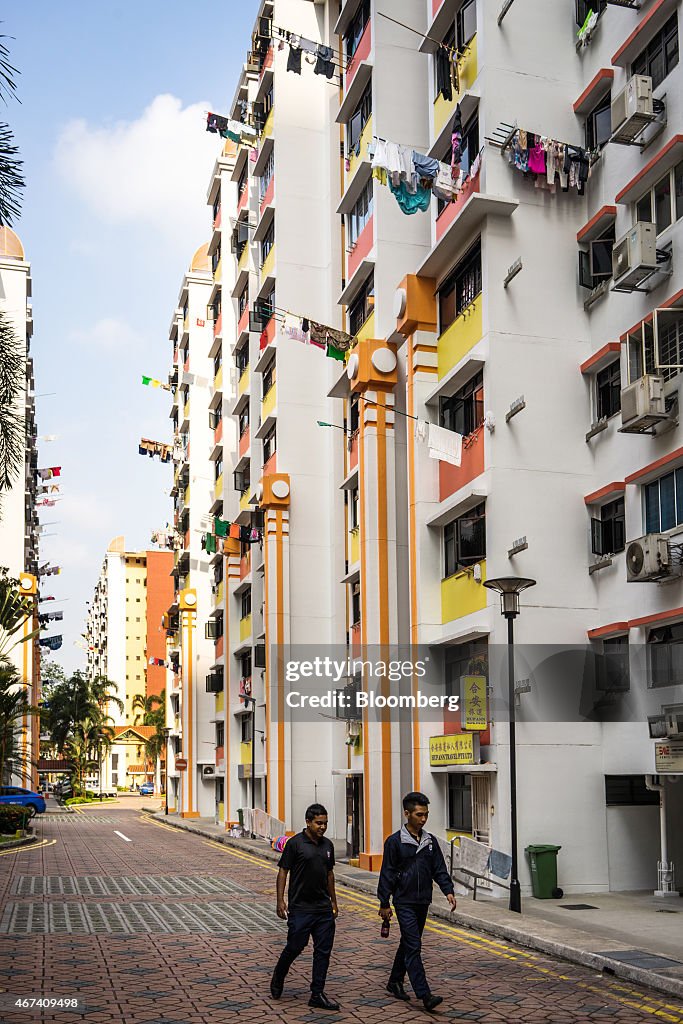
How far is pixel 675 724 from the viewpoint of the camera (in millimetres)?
19656

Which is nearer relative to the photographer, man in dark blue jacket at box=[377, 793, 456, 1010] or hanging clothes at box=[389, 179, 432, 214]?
man in dark blue jacket at box=[377, 793, 456, 1010]

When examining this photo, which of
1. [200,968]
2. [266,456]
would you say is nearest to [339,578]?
[266,456]

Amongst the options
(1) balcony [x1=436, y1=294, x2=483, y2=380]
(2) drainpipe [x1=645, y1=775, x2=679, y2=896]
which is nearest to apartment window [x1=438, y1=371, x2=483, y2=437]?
(1) balcony [x1=436, y1=294, x2=483, y2=380]

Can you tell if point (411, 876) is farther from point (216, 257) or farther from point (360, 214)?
point (216, 257)

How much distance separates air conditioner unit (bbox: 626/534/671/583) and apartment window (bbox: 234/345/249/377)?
3152cm

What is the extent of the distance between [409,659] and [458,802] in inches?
178

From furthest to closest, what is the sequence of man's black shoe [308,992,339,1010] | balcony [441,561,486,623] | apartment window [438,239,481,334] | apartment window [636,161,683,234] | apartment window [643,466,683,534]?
apartment window [438,239,481,334] → balcony [441,561,486,623] → apartment window [636,161,683,234] → apartment window [643,466,683,534] → man's black shoe [308,992,339,1010]

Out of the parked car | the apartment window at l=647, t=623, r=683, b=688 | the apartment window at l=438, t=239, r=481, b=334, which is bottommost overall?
the parked car

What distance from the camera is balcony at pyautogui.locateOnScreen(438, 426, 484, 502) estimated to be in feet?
79.7

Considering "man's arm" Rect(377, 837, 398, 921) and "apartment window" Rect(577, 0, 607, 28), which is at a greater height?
"apartment window" Rect(577, 0, 607, 28)

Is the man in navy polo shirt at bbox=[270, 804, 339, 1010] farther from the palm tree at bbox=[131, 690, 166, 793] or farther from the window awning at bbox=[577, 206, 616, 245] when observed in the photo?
the palm tree at bbox=[131, 690, 166, 793]

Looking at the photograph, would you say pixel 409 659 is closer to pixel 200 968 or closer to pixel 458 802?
pixel 458 802

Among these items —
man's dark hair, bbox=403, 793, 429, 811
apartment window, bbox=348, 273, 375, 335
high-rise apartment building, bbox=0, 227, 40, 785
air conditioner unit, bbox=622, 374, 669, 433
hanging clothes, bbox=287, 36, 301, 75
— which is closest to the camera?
man's dark hair, bbox=403, 793, 429, 811

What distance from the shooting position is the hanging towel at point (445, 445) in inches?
949
